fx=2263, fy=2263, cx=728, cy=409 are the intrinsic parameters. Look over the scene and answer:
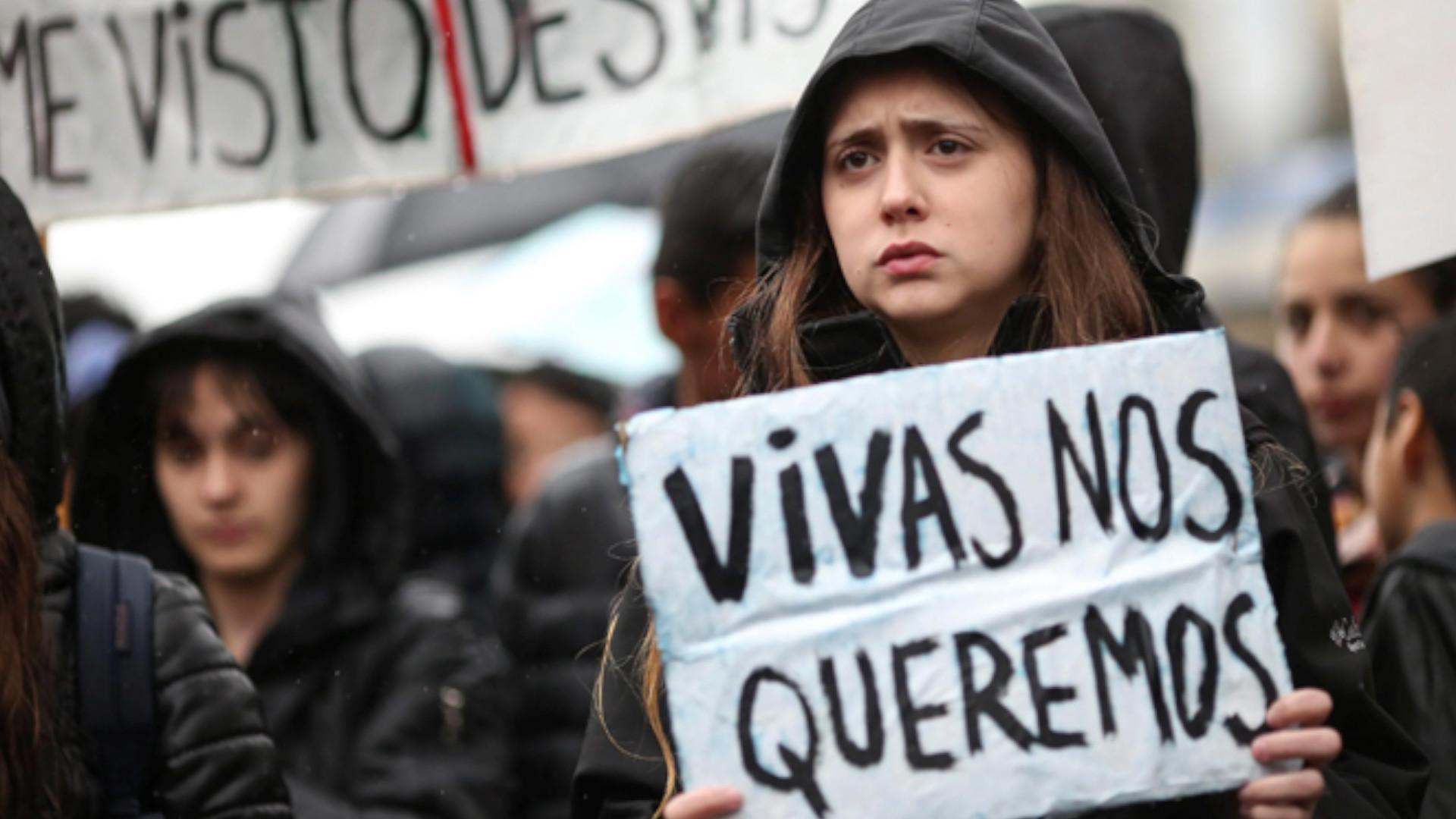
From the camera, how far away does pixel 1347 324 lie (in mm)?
5656

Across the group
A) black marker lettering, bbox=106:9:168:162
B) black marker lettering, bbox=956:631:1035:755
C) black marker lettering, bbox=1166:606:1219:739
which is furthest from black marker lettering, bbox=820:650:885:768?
black marker lettering, bbox=106:9:168:162

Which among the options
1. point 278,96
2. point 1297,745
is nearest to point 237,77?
point 278,96

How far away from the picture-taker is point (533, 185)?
10.7 meters

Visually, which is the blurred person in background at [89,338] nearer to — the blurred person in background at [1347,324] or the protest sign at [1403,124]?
the blurred person in background at [1347,324]

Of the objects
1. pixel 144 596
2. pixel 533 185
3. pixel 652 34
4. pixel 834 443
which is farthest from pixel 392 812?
pixel 533 185

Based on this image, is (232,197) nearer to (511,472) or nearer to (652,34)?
(652,34)

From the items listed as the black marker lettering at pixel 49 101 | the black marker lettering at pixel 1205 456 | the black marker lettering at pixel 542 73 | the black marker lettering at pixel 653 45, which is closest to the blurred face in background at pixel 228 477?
the black marker lettering at pixel 49 101

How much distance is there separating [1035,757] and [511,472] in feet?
19.4

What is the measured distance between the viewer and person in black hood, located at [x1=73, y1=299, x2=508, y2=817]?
4.66m

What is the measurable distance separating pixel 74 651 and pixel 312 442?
1.73 meters

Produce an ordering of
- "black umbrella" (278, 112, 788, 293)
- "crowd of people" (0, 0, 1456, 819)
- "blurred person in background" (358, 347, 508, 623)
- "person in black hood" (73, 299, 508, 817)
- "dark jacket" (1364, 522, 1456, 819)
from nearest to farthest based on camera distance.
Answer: "crowd of people" (0, 0, 1456, 819), "dark jacket" (1364, 522, 1456, 819), "person in black hood" (73, 299, 508, 817), "blurred person in background" (358, 347, 508, 623), "black umbrella" (278, 112, 788, 293)

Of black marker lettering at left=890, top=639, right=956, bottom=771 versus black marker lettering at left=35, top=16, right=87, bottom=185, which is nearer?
black marker lettering at left=890, top=639, right=956, bottom=771

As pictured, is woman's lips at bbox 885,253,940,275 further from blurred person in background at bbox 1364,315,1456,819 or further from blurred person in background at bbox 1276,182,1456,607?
blurred person in background at bbox 1276,182,1456,607

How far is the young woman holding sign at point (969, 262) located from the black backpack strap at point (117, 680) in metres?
0.66
